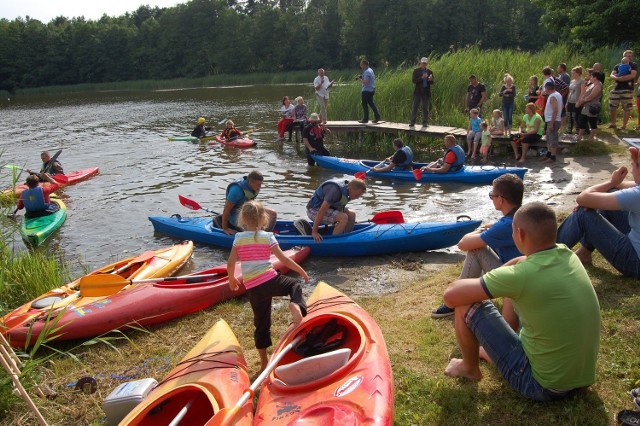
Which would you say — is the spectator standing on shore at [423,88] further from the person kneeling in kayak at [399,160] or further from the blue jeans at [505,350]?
the blue jeans at [505,350]

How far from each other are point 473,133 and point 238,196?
734 centimetres

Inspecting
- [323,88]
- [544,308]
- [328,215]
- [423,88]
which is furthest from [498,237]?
[323,88]

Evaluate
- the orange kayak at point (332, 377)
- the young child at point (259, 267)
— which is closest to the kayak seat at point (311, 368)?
the orange kayak at point (332, 377)

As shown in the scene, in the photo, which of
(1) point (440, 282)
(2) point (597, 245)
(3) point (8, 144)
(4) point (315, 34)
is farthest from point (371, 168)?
(4) point (315, 34)

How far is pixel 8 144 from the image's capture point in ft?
69.7

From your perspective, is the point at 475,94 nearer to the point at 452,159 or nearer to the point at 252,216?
the point at 452,159

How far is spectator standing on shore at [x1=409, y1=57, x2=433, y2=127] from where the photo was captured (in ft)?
45.8

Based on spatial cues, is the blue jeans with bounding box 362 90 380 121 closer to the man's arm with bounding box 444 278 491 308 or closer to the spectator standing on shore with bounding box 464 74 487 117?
the spectator standing on shore with bounding box 464 74 487 117

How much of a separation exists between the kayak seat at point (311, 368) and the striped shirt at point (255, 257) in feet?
2.89

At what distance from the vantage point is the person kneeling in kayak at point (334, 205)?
7.17m

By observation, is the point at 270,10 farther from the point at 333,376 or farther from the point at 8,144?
the point at 333,376

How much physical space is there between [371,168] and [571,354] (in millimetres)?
9469

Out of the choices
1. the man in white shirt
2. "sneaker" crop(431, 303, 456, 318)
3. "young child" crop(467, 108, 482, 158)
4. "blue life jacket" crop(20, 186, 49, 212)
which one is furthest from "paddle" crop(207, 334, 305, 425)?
the man in white shirt

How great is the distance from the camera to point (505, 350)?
125 inches
